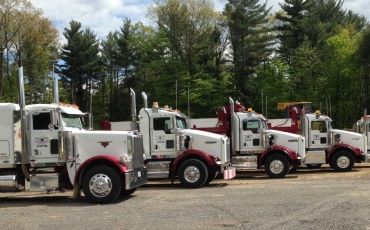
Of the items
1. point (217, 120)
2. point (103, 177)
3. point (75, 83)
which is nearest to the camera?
point (103, 177)

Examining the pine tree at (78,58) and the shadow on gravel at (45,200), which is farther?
the pine tree at (78,58)

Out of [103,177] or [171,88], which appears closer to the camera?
[103,177]

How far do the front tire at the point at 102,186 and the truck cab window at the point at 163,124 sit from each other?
525 cm

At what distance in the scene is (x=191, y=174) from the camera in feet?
61.2

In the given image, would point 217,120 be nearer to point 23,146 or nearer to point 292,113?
point 292,113

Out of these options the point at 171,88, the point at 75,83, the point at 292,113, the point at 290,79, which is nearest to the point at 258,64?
the point at 290,79

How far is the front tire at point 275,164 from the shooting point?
72.0ft

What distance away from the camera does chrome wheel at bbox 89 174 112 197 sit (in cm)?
1438

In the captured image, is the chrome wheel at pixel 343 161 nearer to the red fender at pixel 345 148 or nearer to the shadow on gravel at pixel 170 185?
the red fender at pixel 345 148

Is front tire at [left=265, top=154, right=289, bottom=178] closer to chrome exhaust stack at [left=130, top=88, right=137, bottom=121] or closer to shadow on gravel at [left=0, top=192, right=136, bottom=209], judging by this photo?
chrome exhaust stack at [left=130, top=88, right=137, bottom=121]

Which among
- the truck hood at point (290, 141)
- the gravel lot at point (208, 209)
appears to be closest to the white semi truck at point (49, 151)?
the gravel lot at point (208, 209)

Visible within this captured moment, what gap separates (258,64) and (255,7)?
6384 mm

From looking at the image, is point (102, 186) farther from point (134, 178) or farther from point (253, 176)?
point (253, 176)

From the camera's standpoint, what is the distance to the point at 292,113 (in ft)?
83.2
